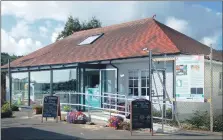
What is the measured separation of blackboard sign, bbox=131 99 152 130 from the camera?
11336 mm

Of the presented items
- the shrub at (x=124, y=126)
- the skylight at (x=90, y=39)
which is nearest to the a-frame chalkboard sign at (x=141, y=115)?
the shrub at (x=124, y=126)

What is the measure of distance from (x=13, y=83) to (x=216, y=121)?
56.9 feet

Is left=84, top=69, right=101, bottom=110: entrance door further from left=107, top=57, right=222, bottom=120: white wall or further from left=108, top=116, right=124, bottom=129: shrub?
left=108, top=116, right=124, bottom=129: shrub

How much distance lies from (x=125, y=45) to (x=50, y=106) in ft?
21.1

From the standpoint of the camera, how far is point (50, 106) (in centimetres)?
1511

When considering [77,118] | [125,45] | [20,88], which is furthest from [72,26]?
[77,118]

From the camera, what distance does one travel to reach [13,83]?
2580cm

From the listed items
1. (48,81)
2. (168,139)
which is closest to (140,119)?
(168,139)

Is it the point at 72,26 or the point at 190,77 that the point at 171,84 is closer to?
the point at 190,77

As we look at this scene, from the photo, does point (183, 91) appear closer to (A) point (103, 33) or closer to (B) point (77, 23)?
(A) point (103, 33)

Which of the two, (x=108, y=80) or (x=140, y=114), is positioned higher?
(x=108, y=80)

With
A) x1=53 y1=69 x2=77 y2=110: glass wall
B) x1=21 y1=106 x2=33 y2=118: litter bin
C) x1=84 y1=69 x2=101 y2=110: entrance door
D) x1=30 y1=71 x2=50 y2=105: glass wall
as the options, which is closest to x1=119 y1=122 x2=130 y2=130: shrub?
x1=84 y1=69 x2=101 y2=110: entrance door

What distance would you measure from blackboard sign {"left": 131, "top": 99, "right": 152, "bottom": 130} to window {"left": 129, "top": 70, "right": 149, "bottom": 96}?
222 inches

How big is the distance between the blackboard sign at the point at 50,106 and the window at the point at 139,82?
14.6ft
